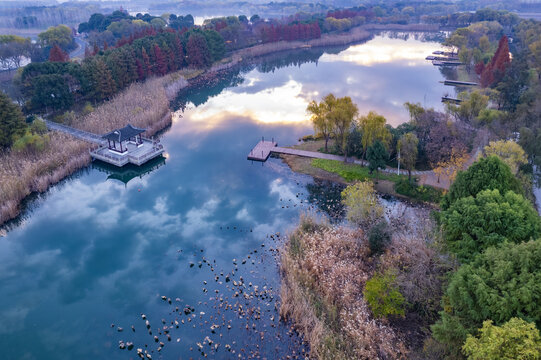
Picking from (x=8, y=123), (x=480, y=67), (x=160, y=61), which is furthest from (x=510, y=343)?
(x=160, y=61)

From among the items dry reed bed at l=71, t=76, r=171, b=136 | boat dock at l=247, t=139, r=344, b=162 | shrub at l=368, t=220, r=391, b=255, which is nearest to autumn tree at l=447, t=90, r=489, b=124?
boat dock at l=247, t=139, r=344, b=162

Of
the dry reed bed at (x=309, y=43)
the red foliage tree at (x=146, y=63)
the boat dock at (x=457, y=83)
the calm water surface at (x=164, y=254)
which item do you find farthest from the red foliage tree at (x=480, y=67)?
the red foliage tree at (x=146, y=63)

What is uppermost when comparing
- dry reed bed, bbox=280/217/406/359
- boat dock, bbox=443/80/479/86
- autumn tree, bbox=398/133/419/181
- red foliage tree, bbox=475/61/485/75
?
red foliage tree, bbox=475/61/485/75

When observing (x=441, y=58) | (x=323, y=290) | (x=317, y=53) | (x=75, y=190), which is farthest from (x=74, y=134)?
(x=441, y=58)

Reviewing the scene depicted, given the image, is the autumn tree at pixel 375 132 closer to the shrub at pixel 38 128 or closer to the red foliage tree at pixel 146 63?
the shrub at pixel 38 128

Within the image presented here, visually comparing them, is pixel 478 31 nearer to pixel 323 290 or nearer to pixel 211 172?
pixel 211 172

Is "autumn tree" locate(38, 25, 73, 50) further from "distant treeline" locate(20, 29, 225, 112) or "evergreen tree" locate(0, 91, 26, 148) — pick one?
"evergreen tree" locate(0, 91, 26, 148)

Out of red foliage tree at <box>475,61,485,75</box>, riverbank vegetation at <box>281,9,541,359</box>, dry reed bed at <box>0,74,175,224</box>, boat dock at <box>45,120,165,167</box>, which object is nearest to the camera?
riverbank vegetation at <box>281,9,541,359</box>
